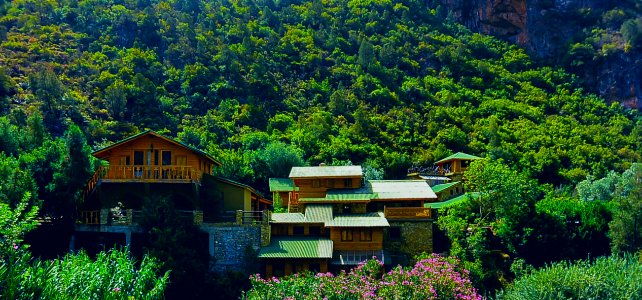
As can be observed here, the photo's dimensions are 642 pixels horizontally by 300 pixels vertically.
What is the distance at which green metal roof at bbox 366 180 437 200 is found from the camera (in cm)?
4684

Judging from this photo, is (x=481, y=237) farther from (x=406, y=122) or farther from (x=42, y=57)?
(x=42, y=57)

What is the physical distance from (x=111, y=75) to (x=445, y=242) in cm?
5385

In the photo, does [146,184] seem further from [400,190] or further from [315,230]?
[400,190]

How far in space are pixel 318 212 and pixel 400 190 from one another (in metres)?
6.30

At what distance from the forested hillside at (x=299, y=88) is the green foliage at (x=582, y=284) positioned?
32849 millimetres

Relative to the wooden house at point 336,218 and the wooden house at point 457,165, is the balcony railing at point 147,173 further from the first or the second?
the wooden house at point 457,165

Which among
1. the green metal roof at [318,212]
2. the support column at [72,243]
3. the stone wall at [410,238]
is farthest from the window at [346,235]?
the support column at [72,243]

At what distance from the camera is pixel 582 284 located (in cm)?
3731

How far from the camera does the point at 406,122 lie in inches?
3551

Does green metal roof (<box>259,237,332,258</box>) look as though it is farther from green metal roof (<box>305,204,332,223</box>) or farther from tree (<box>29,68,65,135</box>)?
tree (<box>29,68,65,135</box>)

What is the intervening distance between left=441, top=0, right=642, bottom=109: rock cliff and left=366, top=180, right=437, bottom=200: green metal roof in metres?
68.4

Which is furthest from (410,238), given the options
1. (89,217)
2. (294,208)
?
(89,217)

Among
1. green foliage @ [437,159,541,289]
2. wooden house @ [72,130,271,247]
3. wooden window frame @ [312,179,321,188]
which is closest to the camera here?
wooden house @ [72,130,271,247]

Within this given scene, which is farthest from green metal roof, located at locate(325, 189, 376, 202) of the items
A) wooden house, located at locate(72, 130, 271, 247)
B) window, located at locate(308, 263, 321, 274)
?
wooden house, located at locate(72, 130, 271, 247)
